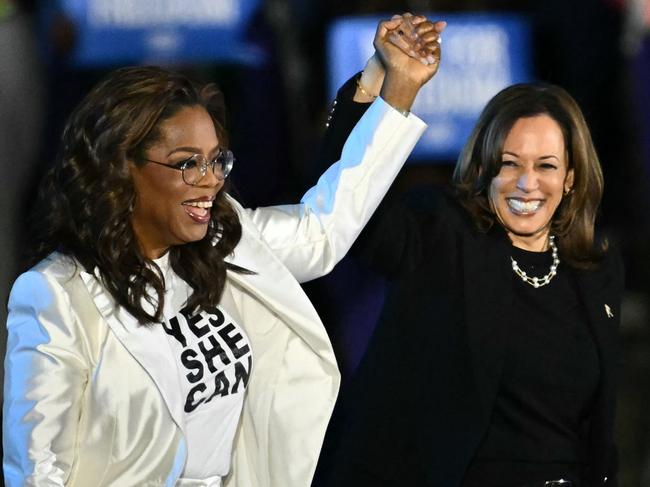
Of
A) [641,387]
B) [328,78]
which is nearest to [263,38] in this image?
[328,78]

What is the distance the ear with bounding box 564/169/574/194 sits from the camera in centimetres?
405

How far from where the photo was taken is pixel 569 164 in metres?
4.03

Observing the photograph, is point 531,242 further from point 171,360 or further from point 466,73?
point 466,73

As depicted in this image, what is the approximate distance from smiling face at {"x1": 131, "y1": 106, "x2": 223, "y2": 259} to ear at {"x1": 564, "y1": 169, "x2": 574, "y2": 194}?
113 centimetres

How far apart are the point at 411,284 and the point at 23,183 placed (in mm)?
2578

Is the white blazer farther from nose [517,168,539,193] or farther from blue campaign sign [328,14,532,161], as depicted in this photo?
blue campaign sign [328,14,532,161]

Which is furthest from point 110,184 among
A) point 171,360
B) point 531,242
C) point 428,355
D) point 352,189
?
point 531,242

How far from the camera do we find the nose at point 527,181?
389 cm

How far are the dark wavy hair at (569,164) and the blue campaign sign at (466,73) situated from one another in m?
3.23

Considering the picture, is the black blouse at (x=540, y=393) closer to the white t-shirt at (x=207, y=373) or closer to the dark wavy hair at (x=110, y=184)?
the white t-shirt at (x=207, y=373)

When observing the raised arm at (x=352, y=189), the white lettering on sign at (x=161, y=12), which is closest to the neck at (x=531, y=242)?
the raised arm at (x=352, y=189)

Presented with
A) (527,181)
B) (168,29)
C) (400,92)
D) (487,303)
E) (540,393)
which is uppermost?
(400,92)

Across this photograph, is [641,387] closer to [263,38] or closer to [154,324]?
[263,38]

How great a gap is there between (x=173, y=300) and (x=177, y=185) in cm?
28
